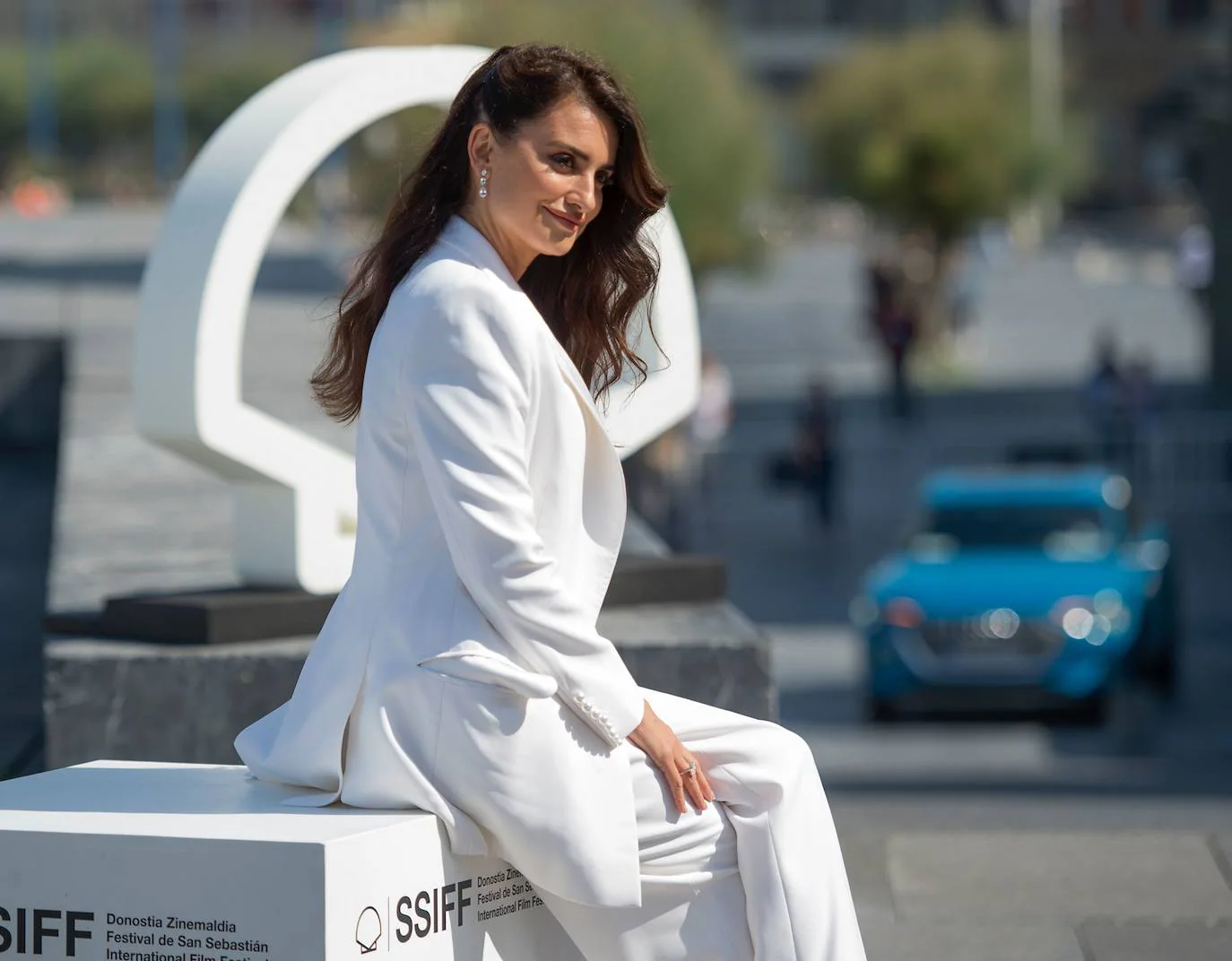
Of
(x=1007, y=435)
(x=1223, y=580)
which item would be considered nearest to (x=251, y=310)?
(x=1223, y=580)

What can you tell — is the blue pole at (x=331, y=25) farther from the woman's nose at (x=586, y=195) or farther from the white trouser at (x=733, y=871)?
the white trouser at (x=733, y=871)

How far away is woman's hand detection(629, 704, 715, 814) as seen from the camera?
320cm

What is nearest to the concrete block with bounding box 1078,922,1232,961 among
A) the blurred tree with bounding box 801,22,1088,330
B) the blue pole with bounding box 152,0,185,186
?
the blurred tree with bounding box 801,22,1088,330

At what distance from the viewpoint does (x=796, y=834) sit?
10.6 ft

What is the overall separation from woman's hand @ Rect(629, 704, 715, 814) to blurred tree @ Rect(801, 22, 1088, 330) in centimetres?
3507

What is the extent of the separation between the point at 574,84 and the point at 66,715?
2297 millimetres

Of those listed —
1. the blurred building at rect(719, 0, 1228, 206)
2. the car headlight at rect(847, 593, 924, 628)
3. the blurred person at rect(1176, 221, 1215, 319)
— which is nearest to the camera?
the car headlight at rect(847, 593, 924, 628)

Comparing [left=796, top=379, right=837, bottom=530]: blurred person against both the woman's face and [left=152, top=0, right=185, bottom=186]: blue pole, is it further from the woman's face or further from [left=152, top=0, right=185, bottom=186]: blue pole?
[left=152, top=0, right=185, bottom=186]: blue pole

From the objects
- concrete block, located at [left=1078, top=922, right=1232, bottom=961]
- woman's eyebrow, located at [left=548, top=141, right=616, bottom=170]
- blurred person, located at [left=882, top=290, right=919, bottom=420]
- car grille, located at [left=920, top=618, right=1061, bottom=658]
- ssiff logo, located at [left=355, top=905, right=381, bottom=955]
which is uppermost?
blurred person, located at [left=882, top=290, right=919, bottom=420]

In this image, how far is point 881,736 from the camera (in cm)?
1162

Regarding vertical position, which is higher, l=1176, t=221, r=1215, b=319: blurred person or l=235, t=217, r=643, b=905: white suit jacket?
l=1176, t=221, r=1215, b=319: blurred person

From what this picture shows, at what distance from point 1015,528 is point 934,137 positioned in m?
27.4

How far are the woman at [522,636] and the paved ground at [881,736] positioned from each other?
162 centimetres

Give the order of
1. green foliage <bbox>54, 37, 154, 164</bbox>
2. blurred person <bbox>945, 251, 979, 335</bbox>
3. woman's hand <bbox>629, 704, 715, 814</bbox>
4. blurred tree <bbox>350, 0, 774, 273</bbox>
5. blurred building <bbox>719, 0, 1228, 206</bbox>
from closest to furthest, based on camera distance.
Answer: woman's hand <bbox>629, 704, 715, 814</bbox>
blurred tree <bbox>350, 0, 774, 273</bbox>
blurred person <bbox>945, 251, 979, 335</bbox>
green foliage <bbox>54, 37, 154, 164</bbox>
blurred building <bbox>719, 0, 1228, 206</bbox>
